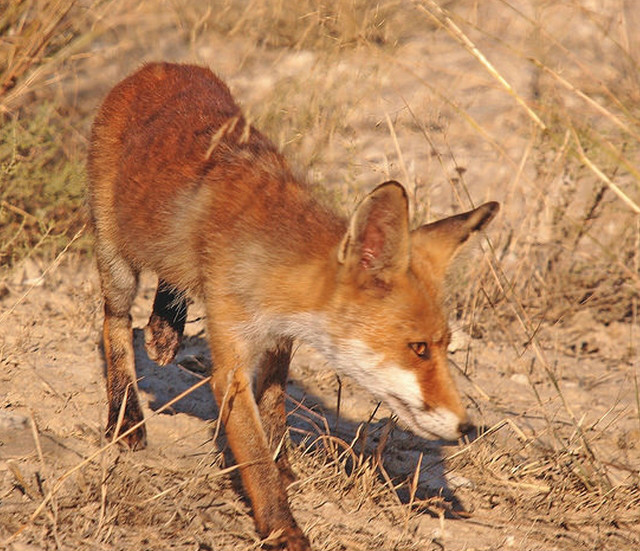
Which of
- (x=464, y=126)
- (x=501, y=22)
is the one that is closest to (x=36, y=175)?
(x=464, y=126)

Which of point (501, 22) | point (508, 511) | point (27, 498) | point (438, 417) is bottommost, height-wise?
point (508, 511)

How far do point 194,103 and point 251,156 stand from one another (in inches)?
22.3

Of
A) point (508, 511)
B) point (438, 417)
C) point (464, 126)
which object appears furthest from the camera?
point (464, 126)

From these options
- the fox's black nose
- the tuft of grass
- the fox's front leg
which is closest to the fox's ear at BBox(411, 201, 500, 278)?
the fox's black nose

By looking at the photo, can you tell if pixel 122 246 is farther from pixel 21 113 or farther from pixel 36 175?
pixel 21 113

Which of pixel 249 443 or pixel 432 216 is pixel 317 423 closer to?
pixel 249 443

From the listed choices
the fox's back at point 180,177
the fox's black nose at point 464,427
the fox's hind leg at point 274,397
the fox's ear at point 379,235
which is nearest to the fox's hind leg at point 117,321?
the fox's back at point 180,177

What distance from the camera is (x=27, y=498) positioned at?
331cm

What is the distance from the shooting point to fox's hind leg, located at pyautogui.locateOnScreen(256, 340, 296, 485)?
4.00 meters

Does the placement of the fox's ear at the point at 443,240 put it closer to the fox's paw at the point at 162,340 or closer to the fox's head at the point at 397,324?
the fox's head at the point at 397,324

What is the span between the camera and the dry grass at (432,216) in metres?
3.41

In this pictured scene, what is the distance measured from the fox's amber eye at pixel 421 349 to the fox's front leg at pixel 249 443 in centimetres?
72

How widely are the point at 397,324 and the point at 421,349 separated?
0.13m

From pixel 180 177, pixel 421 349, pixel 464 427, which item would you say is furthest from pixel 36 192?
pixel 464 427
